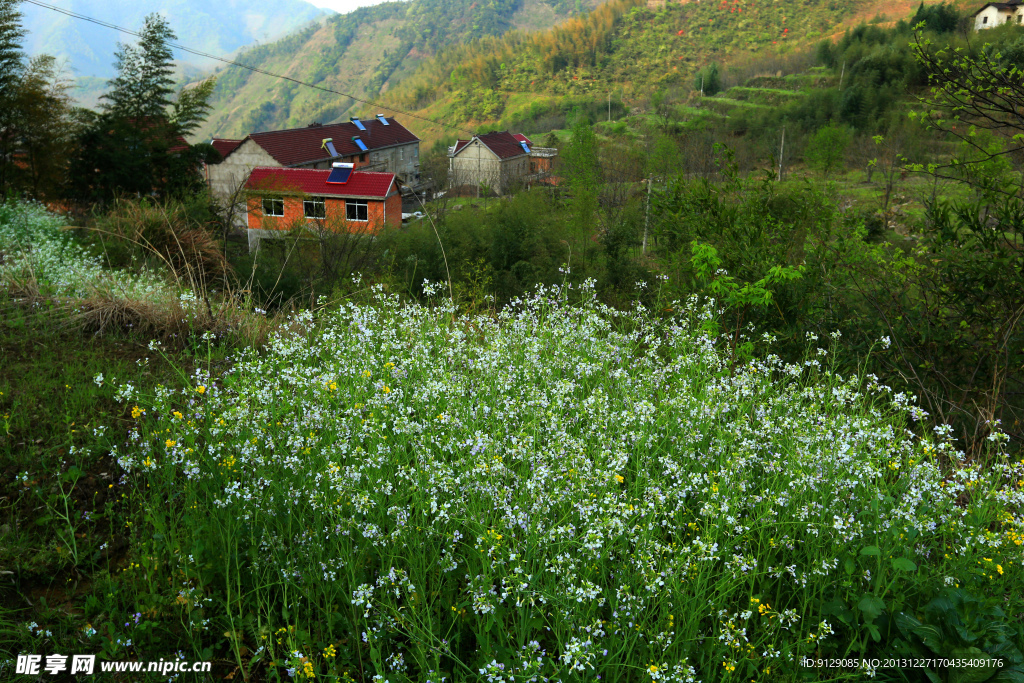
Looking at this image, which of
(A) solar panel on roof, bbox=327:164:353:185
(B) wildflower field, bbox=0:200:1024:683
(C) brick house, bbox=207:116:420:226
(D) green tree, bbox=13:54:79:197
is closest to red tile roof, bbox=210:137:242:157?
(C) brick house, bbox=207:116:420:226

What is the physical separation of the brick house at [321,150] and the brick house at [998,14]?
27.8 m

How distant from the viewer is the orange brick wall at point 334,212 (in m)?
20.4

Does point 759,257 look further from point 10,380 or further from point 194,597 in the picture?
point 10,380

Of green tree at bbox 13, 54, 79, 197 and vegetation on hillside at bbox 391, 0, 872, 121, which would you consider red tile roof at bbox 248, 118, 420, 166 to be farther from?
vegetation on hillside at bbox 391, 0, 872, 121

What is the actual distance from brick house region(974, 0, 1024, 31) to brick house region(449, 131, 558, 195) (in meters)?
29.8

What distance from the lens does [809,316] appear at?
5.84 m

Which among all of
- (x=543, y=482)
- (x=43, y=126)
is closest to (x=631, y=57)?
(x=43, y=126)

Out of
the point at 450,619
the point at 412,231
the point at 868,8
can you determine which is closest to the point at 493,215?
the point at 412,231

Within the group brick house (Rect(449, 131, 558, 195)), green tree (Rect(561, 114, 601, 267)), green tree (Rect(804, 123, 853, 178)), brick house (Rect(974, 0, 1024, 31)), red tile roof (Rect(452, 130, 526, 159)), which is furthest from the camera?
red tile roof (Rect(452, 130, 526, 159))

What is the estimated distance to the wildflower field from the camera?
2.24 metres

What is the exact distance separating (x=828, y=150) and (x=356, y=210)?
101 ft

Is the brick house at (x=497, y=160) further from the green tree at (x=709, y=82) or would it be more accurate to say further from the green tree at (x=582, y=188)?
the green tree at (x=709, y=82)

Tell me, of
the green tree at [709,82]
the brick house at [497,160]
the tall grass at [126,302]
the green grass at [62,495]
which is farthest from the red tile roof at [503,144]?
the green grass at [62,495]

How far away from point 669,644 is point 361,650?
1.26m
